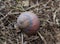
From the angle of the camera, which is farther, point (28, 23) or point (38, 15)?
point (38, 15)

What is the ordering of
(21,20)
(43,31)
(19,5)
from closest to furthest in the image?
1. (21,20)
2. (43,31)
3. (19,5)

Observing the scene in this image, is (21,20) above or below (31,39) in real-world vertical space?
above

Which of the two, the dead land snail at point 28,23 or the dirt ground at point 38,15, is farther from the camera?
the dirt ground at point 38,15

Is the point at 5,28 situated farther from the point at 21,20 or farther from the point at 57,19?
the point at 57,19

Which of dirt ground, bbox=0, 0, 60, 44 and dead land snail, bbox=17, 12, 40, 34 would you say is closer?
dead land snail, bbox=17, 12, 40, 34

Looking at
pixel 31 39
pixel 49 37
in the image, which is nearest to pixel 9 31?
pixel 31 39

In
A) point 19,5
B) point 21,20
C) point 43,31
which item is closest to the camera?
point 21,20

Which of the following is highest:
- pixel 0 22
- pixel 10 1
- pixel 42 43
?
pixel 10 1

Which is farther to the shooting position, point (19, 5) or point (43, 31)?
point (19, 5)
